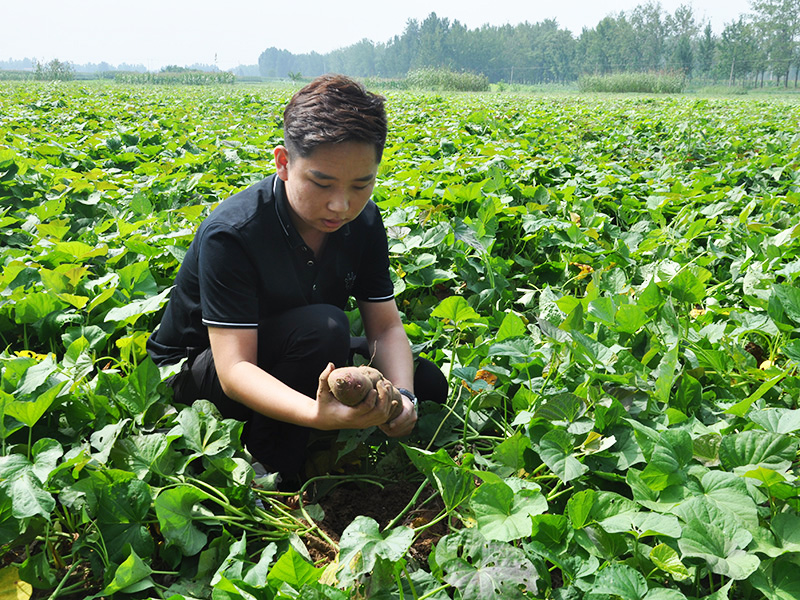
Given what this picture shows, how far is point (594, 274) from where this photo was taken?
8.72 feet

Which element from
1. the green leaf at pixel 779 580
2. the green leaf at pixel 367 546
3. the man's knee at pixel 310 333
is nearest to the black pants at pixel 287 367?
the man's knee at pixel 310 333

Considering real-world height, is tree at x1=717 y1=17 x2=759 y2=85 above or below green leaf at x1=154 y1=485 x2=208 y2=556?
above

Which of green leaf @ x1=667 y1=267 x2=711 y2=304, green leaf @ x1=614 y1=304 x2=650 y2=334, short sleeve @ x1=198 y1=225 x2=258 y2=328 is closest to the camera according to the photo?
short sleeve @ x1=198 y1=225 x2=258 y2=328

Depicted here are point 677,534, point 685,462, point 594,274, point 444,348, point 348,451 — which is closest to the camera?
point 677,534

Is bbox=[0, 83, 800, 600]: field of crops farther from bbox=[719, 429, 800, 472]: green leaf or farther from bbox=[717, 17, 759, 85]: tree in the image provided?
bbox=[717, 17, 759, 85]: tree

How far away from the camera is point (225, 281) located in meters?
1.65

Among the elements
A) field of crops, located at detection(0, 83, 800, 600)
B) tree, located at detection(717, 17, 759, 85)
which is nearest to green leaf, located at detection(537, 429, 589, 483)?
field of crops, located at detection(0, 83, 800, 600)

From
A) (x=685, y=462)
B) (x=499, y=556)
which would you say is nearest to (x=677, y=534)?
(x=685, y=462)

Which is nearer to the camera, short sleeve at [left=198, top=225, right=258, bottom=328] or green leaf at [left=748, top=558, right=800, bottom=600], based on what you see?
green leaf at [left=748, top=558, right=800, bottom=600]

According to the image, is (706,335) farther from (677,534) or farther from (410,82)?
(410,82)

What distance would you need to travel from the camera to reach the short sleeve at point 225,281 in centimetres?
164

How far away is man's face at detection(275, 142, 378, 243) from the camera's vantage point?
1.57 m

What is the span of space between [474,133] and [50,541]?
6.58m

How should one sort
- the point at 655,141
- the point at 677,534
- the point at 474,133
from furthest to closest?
the point at 474,133 < the point at 655,141 < the point at 677,534
